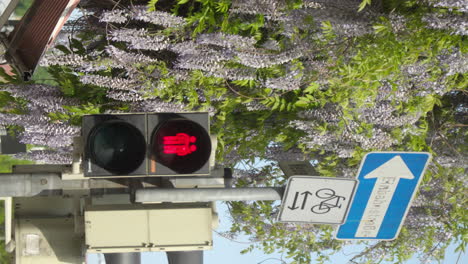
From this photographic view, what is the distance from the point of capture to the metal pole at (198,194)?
4340mm

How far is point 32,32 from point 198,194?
4797mm

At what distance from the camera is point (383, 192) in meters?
4.90

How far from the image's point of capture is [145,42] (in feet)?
24.9

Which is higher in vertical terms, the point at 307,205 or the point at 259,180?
the point at 307,205

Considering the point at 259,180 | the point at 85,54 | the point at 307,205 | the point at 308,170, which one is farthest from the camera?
the point at 259,180

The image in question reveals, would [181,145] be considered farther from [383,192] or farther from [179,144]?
[383,192]

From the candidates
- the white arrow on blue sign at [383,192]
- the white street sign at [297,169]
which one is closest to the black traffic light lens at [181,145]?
the white street sign at [297,169]

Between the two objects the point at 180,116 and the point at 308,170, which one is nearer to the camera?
the point at 180,116

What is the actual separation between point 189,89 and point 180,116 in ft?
11.6

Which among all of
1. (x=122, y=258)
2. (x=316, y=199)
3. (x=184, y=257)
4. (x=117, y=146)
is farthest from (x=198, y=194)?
(x=184, y=257)

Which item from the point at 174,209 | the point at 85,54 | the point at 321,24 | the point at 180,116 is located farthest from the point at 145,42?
the point at 180,116

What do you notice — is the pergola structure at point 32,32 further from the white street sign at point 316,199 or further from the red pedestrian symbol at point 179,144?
the white street sign at point 316,199

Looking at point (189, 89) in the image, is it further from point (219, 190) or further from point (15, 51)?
point (219, 190)

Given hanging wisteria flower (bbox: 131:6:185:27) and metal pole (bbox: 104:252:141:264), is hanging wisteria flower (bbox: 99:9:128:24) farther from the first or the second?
metal pole (bbox: 104:252:141:264)
